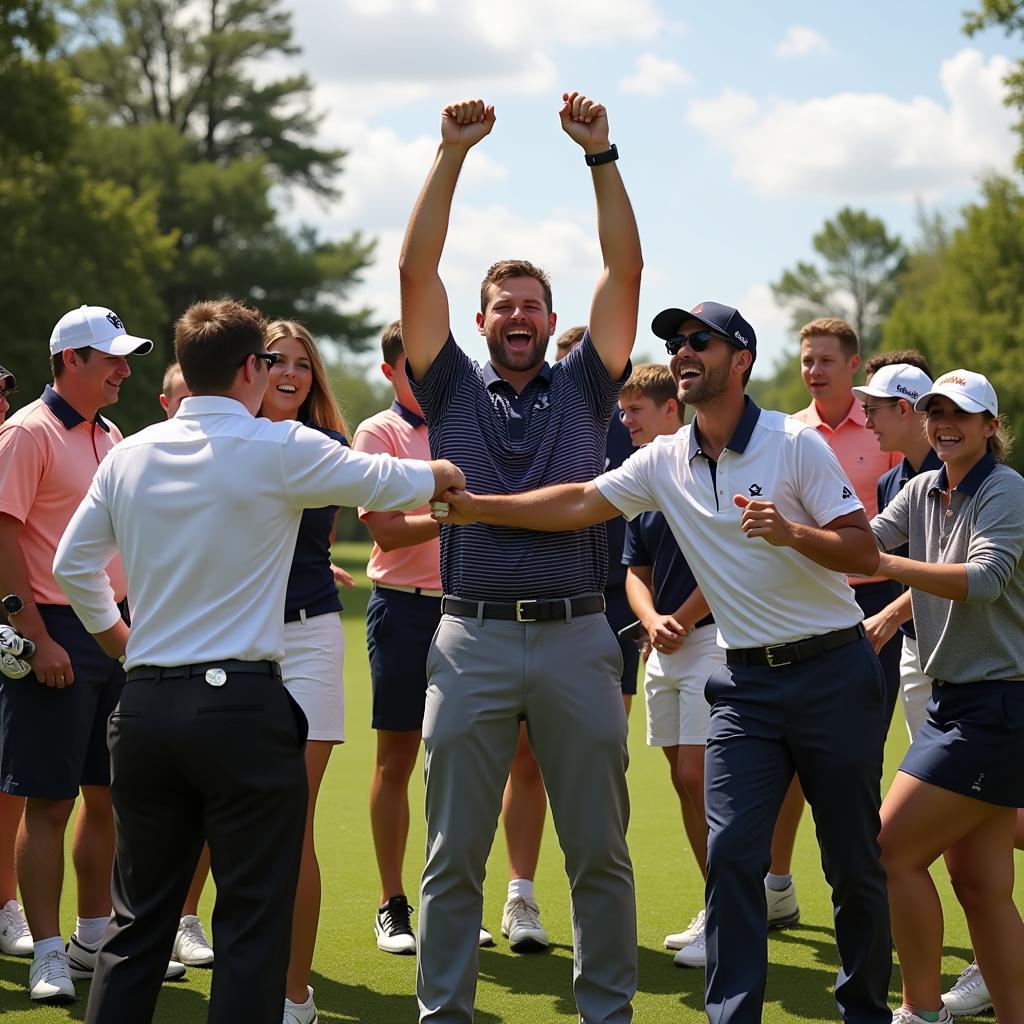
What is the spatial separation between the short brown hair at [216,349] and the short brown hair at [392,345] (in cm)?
248

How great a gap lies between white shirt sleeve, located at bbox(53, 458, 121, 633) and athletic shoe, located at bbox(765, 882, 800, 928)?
3884mm

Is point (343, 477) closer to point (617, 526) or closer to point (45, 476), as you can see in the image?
point (45, 476)

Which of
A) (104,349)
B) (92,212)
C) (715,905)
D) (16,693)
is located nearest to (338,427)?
(104,349)

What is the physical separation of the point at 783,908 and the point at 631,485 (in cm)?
290

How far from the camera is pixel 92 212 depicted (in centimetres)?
4072

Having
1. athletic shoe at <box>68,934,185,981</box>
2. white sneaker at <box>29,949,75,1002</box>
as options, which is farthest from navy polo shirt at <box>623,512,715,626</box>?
white sneaker at <box>29,949,75,1002</box>

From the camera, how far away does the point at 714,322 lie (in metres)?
5.40

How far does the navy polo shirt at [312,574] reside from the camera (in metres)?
6.16

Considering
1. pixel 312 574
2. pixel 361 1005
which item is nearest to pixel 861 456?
pixel 312 574

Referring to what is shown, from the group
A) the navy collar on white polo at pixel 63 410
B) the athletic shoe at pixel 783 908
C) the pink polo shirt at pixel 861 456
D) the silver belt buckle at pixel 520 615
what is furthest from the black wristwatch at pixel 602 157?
the athletic shoe at pixel 783 908

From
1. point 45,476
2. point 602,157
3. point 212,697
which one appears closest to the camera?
point 212,697

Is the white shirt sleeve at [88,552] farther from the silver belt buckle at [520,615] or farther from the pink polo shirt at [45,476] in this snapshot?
the pink polo shirt at [45,476]

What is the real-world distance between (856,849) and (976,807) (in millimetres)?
507

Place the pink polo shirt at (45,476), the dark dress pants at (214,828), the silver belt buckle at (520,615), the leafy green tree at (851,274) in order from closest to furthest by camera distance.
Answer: the dark dress pants at (214,828) < the silver belt buckle at (520,615) < the pink polo shirt at (45,476) < the leafy green tree at (851,274)
